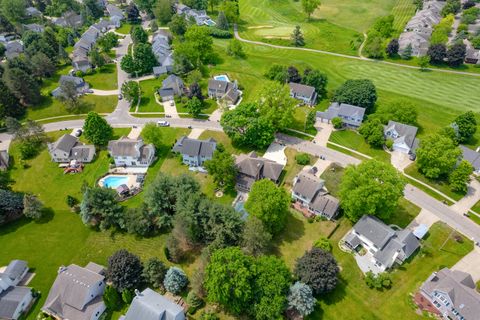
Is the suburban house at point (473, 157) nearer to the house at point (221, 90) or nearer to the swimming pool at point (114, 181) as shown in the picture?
the house at point (221, 90)

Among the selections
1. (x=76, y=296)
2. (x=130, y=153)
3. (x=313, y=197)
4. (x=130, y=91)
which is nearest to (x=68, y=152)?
(x=130, y=153)

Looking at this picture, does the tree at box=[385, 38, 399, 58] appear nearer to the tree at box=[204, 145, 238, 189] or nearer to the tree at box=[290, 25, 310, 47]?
the tree at box=[290, 25, 310, 47]

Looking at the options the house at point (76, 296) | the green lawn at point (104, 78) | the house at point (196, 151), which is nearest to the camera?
the house at point (76, 296)

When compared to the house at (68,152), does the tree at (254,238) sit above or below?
above

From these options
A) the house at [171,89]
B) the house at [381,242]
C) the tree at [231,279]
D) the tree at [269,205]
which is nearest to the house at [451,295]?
the house at [381,242]

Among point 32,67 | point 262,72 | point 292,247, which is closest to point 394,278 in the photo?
point 292,247

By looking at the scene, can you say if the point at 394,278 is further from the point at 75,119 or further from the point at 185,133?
the point at 75,119

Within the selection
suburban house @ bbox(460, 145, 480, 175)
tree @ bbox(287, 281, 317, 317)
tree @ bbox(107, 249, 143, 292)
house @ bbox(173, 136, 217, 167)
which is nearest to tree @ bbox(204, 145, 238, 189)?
house @ bbox(173, 136, 217, 167)
